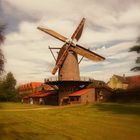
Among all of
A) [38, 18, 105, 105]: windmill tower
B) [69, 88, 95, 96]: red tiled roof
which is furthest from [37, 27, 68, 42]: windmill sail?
[69, 88, 95, 96]: red tiled roof

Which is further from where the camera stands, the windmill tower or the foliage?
the foliage

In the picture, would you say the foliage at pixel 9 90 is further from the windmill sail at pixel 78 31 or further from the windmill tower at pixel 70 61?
the windmill sail at pixel 78 31

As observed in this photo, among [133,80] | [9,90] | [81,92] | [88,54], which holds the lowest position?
[81,92]

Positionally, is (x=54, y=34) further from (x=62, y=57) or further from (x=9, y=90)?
(x=9, y=90)

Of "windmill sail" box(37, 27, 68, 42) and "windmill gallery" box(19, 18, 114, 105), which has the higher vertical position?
"windmill sail" box(37, 27, 68, 42)

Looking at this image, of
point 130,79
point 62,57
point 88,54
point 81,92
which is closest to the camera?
point 81,92

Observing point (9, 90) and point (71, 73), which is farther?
point (9, 90)

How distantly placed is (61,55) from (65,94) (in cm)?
735

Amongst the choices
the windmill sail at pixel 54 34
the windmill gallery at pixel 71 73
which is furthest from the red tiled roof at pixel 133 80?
the windmill sail at pixel 54 34

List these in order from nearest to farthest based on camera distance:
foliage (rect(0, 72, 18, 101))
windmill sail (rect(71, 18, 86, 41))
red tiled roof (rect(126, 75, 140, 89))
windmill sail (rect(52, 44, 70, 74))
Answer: windmill sail (rect(52, 44, 70, 74))
windmill sail (rect(71, 18, 86, 41))
foliage (rect(0, 72, 18, 101))
red tiled roof (rect(126, 75, 140, 89))

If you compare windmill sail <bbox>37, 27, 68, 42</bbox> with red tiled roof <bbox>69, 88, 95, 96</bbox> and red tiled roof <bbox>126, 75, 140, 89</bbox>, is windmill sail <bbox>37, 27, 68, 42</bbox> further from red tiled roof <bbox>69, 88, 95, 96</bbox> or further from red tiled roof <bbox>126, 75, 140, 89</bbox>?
red tiled roof <bbox>126, 75, 140, 89</bbox>

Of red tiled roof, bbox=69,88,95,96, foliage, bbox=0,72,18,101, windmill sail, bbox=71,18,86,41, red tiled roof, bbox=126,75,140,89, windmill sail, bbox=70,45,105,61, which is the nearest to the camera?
red tiled roof, bbox=69,88,95,96

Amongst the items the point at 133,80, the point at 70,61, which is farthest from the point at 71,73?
the point at 133,80

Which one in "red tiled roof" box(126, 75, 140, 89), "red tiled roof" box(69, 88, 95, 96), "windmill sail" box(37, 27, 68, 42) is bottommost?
"red tiled roof" box(69, 88, 95, 96)
